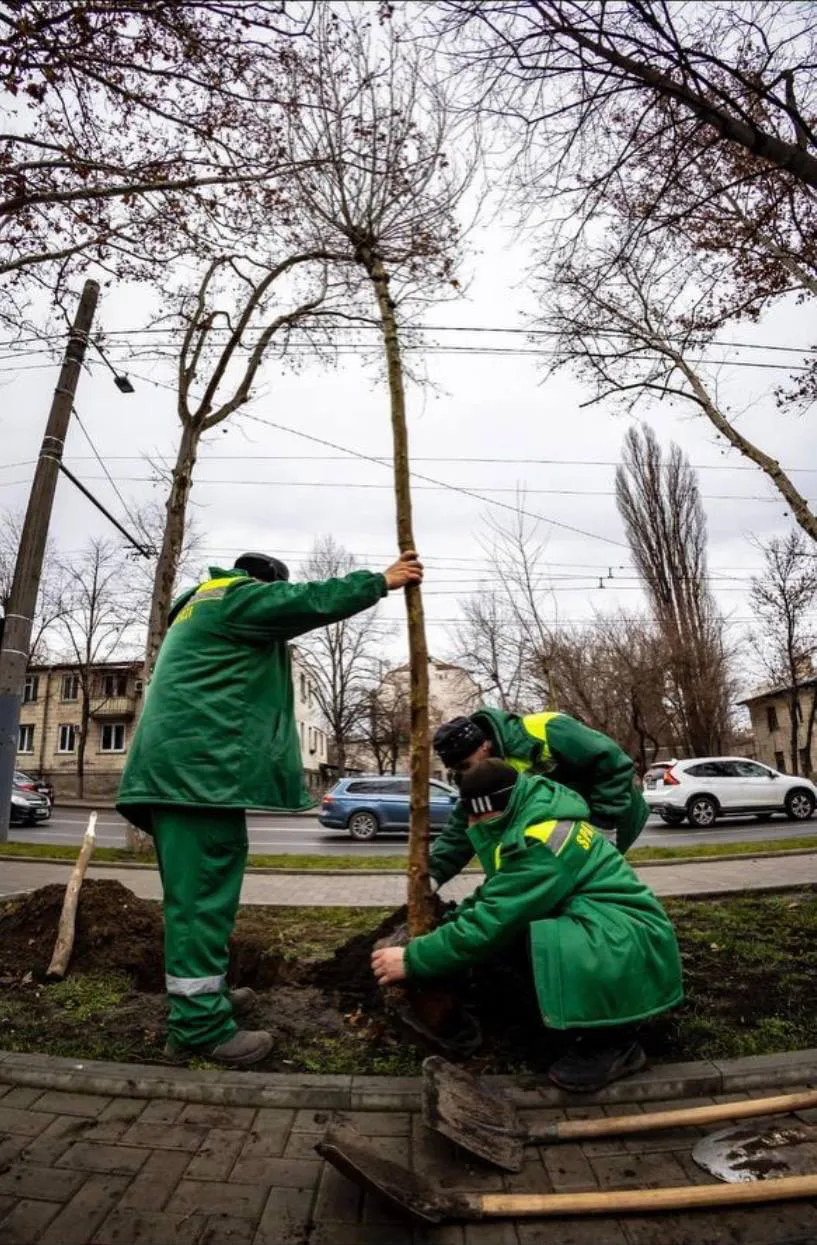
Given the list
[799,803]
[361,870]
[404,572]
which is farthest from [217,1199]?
[799,803]

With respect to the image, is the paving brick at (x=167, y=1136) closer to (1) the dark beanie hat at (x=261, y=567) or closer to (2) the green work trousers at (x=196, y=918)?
(2) the green work trousers at (x=196, y=918)

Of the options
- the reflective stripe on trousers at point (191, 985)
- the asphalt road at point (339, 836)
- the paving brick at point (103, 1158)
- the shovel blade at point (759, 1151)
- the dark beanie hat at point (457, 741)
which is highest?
the dark beanie hat at point (457, 741)

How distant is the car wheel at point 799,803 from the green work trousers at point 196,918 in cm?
1975

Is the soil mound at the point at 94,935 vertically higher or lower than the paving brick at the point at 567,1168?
higher

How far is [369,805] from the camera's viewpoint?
1878cm

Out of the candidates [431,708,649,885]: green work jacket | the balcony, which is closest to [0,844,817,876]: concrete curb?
[431,708,649,885]: green work jacket

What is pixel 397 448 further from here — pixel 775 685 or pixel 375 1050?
pixel 775 685

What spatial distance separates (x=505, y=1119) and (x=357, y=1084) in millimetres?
586

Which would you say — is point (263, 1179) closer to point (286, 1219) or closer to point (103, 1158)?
point (286, 1219)

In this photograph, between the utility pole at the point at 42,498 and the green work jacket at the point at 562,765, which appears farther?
the utility pole at the point at 42,498

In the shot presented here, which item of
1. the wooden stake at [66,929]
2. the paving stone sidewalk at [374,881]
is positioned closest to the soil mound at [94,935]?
the wooden stake at [66,929]

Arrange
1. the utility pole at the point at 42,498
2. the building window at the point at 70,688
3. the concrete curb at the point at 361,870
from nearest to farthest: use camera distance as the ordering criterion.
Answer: the utility pole at the point at 42,498 < the concrete curb at the point at 361,870 < the building window at the point at 70,688

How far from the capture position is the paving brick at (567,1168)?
2.11 meters

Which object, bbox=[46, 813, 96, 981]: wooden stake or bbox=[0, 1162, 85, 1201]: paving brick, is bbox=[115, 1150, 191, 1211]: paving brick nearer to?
bbox=[0, 1162, 85, 1201]: paving brick
